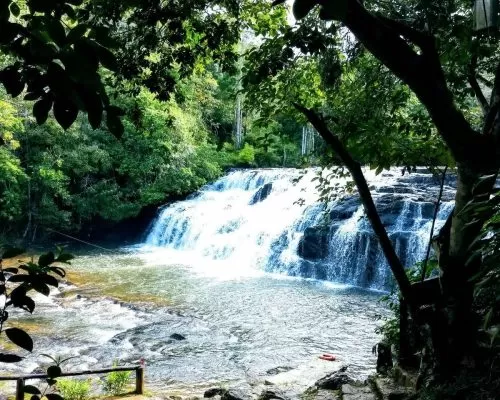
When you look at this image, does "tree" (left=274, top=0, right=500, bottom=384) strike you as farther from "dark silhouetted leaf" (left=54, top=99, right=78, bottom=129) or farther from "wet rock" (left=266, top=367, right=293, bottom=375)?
"wet rock" (left=266, top=367, right=293, bottom=375)

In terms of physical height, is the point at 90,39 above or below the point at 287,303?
above

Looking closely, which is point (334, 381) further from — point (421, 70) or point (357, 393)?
point (421, 70)

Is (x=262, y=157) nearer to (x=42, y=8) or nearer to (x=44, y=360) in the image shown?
(x=44, y=360)

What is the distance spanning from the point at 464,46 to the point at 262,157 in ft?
90.3

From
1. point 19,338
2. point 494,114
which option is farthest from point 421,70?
point 19,338

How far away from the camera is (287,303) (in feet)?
40.3

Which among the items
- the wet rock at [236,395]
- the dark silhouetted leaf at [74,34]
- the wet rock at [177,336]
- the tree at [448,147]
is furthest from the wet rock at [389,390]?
the wet rock at [177,336]

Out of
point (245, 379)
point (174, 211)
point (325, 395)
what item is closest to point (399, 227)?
point (245, 379)

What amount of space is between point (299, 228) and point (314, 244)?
139 centimetres

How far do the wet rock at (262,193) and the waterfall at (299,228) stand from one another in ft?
0.14

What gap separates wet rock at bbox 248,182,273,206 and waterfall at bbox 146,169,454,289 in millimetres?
42

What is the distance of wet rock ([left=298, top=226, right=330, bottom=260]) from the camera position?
1528 centimetres

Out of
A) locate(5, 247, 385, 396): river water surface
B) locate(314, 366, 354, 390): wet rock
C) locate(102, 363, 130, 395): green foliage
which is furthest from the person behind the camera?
locate(5, 247, 385, 396): river water surface

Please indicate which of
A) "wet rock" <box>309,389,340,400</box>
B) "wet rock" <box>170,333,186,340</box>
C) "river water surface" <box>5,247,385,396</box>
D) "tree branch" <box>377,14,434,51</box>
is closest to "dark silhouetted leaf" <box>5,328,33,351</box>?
"tree branch" <box>377,14,434,51</box>
